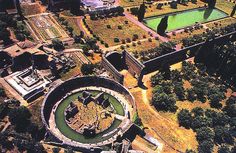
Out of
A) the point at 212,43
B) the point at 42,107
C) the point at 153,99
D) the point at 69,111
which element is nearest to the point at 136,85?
the point at 153,99

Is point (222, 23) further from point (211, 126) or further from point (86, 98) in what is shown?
point (86, 98)

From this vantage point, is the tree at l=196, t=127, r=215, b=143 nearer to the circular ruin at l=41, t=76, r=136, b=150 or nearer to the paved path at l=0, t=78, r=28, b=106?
the circular ruin at l=41, t=76, r=136, b=150

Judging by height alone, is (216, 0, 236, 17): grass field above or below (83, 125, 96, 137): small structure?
above

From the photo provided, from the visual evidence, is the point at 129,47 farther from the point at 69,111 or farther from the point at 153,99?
the point at 69,111

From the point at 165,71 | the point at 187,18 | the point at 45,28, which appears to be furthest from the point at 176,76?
the point at 45,28

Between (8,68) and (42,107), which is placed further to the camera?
(8,68)

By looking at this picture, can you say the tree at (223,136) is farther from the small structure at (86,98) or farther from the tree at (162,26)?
the tree at (162,26)

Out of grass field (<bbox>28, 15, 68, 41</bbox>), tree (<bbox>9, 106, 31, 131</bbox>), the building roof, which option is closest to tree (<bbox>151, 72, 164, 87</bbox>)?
the building roof
